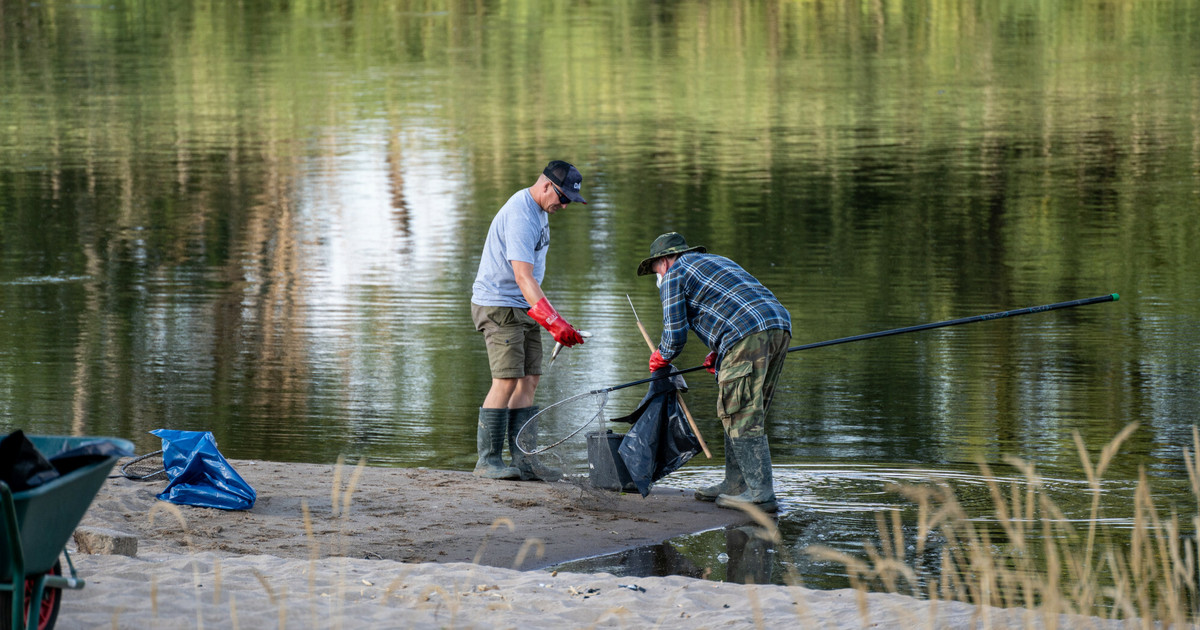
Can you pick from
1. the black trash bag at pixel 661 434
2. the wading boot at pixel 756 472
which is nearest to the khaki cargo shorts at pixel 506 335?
the black trash bag at pixel 661 434

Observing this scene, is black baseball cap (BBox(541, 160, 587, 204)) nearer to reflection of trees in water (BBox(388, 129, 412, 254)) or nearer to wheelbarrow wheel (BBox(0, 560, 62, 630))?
wheelbarrow wheel (BBox(0, 560, 62, 630))

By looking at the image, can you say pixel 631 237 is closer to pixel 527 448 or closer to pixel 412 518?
pixel 527 448

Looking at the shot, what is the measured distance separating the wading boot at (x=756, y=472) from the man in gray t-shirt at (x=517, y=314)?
3.63 feet

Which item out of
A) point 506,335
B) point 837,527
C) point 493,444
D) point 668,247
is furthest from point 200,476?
point 837,527

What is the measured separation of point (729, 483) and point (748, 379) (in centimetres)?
66

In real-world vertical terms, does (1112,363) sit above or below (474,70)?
below

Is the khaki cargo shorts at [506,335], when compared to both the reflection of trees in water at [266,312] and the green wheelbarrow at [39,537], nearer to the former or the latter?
the reflection of trees in water at [266,312]

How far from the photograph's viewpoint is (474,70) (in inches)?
1747

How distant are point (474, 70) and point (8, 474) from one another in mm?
40408

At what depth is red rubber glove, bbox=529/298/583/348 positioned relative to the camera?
26.2 feet

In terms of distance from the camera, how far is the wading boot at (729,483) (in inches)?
319

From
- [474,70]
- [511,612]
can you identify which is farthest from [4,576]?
[474,70]

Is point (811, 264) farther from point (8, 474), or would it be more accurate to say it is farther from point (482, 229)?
point (8, 474)

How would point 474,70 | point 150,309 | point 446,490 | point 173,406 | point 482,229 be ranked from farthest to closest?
1. point 474,70
2. point 482,229
3. point 150,309
4. point 173,406
5. point 446,490
